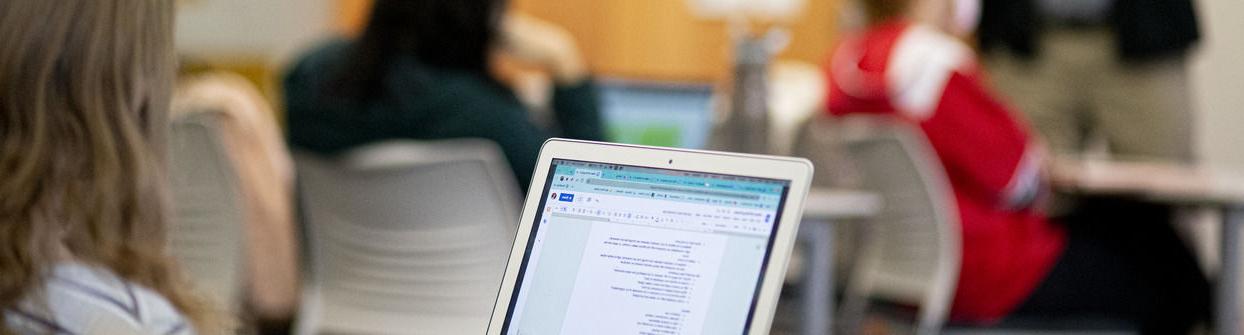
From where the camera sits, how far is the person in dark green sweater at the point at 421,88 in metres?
2.70

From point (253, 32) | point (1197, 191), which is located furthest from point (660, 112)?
point (253, 32)

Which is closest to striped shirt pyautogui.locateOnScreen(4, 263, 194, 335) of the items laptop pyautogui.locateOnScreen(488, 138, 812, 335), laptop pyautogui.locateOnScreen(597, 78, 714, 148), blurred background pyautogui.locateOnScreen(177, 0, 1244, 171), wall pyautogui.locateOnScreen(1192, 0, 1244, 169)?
laptop pyautogui.locateOnScreen(488, 138, 812, 335)

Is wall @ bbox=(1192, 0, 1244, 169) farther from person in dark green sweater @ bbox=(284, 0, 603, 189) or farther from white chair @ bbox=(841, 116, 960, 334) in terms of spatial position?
person in dark green sweater @ bbox=(284, 0, 603, 189)

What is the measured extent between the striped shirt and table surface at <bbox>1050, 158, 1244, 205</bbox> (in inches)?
77.8

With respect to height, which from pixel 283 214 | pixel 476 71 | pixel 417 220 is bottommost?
pixel 283 214

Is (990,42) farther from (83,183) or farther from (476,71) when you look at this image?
(83,183)

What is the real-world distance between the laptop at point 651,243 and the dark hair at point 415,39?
172cm

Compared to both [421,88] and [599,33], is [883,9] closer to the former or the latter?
[421,88]

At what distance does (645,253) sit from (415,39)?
5.98ft

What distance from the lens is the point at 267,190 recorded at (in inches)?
126

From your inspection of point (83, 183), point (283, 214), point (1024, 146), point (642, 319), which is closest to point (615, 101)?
point (283, 214)

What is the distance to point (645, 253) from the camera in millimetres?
968

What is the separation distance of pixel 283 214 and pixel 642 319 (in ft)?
7.71

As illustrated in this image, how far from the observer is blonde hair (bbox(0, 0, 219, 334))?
118cm
